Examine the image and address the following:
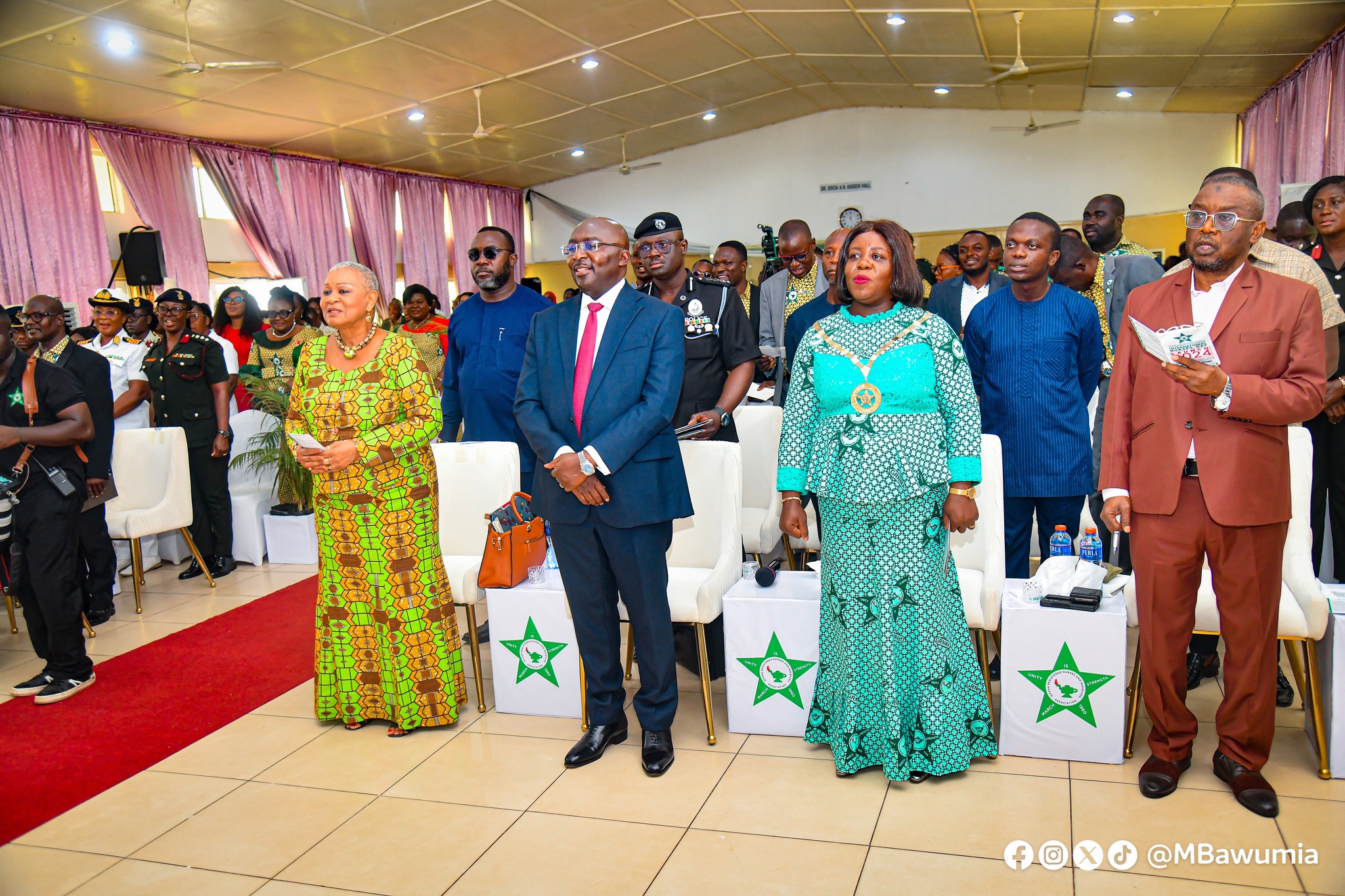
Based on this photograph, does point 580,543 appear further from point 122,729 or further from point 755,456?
point 122,729

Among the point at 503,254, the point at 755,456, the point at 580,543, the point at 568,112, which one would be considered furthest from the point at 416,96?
the point at 580,543

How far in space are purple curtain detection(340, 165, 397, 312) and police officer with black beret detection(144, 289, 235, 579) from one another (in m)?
6.60

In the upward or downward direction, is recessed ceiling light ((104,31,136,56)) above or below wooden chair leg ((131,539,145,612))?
above

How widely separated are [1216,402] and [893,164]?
37.8 feet

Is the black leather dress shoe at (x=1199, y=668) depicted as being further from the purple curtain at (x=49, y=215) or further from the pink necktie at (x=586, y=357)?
the purple curtain at (x=49, y=215)

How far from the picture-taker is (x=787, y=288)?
553 cm

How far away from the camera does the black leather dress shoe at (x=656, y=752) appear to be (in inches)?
119

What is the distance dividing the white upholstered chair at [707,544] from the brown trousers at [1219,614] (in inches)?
50.9

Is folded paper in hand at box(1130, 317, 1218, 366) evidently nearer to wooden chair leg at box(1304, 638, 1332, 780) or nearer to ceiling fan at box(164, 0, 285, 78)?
wooden chair leg at box(1304, 638, 1332, 780)

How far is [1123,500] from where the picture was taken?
270 centimetres

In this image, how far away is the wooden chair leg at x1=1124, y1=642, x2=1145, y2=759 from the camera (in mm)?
2967

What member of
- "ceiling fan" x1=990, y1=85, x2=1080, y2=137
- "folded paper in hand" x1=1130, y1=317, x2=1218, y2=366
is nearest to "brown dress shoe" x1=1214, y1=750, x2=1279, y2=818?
"folded paper in hand" x1=1130, y1=317, x2=1218, y2=366

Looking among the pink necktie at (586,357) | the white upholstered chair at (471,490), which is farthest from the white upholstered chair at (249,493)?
the pink necktie at (586,357)

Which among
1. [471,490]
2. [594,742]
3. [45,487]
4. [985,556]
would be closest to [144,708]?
[45,487]
